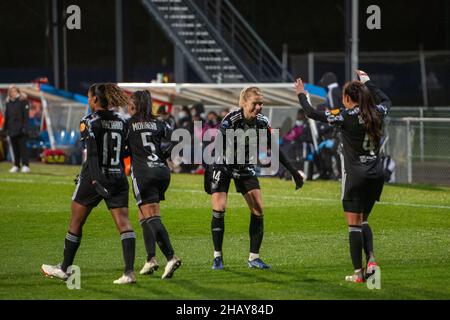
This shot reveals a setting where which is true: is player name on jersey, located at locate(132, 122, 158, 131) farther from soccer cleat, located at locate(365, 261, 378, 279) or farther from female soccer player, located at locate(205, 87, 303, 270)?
soccer cleat, located at locate(365, 261, 378, 279)

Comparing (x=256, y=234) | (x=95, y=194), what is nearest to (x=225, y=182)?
(x=256, y=234)

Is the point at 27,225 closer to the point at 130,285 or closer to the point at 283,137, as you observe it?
the point at 130,285

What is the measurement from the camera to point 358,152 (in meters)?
11.4

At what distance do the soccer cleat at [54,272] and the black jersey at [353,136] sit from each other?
2.97 m

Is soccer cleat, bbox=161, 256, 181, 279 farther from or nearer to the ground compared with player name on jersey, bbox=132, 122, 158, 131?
nearer to the ground

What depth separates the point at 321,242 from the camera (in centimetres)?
1498

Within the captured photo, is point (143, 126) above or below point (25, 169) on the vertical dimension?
above

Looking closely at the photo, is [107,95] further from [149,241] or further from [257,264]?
[257,264]

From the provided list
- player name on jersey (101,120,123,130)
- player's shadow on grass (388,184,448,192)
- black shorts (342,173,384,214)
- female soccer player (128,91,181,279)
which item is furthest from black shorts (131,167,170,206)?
player's shadow on grass (388,184,448,192)

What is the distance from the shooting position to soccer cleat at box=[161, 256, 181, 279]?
1166cm

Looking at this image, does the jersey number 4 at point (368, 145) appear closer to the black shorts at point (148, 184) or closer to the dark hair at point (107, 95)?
the black shorts at point (148, 184)

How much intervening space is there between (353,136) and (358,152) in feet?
0.56

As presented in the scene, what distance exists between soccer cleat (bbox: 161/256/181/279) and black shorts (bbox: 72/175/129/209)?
85 centimetres

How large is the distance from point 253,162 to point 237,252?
1774 mm
